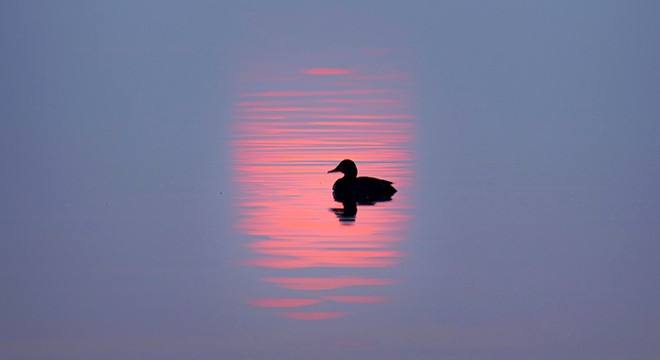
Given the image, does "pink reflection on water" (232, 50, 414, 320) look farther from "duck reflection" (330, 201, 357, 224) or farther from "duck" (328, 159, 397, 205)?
"duck" (328, 159, 397, 205)

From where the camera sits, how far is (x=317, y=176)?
16.2m

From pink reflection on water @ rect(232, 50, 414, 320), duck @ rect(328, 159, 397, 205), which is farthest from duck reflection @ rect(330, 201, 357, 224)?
duck @ rect(328, 159, 397, 205)

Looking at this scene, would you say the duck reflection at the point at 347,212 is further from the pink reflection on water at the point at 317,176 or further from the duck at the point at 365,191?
the duck at the point at 365,191

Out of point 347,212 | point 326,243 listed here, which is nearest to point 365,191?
point 347,212

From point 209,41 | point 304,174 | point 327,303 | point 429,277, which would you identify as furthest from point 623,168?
point 209,41

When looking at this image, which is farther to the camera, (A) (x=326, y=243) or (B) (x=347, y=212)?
(B) (x=347, y=212)

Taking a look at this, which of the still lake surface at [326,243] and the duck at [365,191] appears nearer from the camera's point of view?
the still lake surface at [326,243]

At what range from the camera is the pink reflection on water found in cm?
1007

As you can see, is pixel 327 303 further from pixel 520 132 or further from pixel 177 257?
pixel 520 132

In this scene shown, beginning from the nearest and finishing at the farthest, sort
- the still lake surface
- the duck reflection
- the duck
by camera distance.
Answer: the still lake surface, the duck reflection, the duck

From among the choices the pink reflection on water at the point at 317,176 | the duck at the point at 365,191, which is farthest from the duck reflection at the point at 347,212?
the duck at the point at 365,191

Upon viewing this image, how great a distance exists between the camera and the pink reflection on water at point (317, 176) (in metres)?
10.1

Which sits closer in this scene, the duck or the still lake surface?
the still lake surface

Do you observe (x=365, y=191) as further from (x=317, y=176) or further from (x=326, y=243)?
(x=326, y=243)
